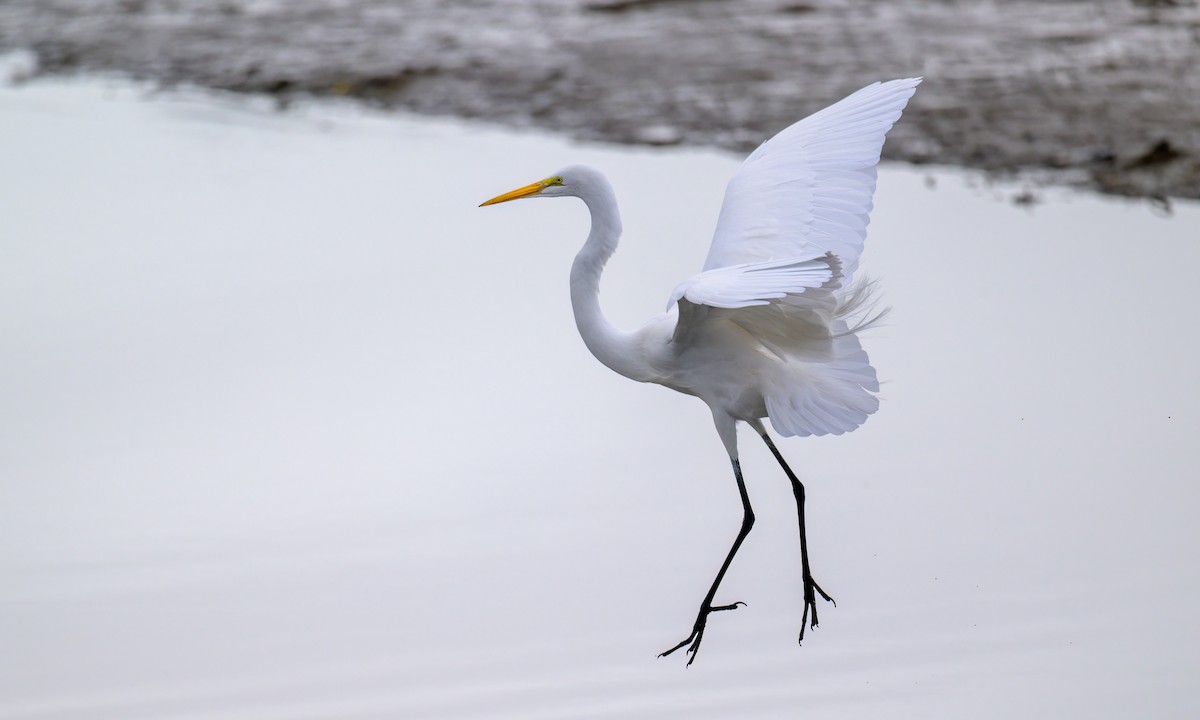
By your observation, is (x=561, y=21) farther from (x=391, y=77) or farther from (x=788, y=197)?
(x=788, y=197)

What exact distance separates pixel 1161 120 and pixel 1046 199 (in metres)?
0.91

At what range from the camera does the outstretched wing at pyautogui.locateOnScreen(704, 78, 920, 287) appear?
401 cm

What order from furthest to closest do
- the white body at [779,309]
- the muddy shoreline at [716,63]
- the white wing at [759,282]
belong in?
1. the muddy shoreline at [716,63]
2. the white body at [779,309]
3. the white wing at [759,282]

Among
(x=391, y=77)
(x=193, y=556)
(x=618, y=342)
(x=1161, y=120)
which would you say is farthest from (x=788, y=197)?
(x=391, y=77)

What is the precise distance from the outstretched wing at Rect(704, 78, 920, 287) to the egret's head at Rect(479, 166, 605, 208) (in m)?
0.39

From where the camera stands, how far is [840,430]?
376 centimetres

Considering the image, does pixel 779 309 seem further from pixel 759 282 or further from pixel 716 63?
pixel 716 63

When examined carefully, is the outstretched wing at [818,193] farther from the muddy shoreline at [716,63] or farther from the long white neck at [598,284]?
the muddy shoreline at [716,63]

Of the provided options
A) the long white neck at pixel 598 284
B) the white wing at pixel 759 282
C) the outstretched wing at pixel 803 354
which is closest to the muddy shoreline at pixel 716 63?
the outstretched wing at pixel 803 354

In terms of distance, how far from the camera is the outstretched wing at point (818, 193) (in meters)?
4.01

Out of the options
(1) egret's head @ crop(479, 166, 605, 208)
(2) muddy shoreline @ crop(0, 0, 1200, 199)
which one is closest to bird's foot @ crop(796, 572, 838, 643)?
(1) egret's head @ crop(479, 166, 605, 208)

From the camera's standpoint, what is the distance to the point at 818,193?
409 centimetres

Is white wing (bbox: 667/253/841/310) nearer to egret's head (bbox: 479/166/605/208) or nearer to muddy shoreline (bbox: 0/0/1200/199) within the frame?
egret's head (bbox: 479/166/605/208)

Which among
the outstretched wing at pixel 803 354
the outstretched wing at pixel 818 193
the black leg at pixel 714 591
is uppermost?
the outstretched wing at pixel 818 193
